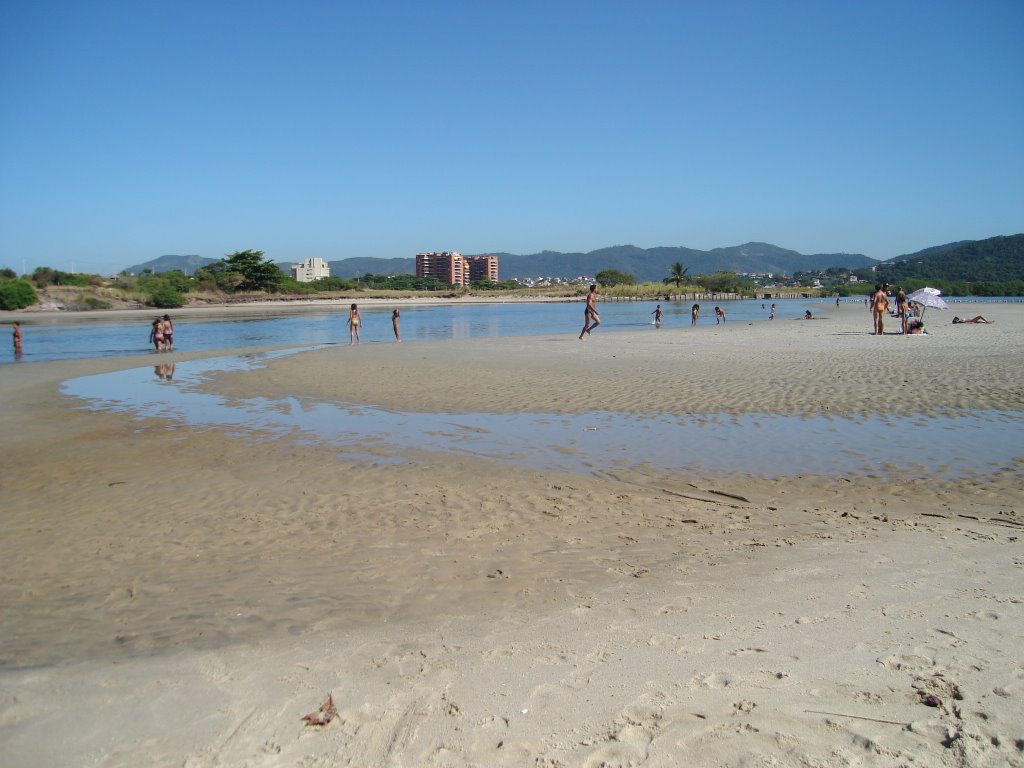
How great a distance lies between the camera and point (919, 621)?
3.95 meters

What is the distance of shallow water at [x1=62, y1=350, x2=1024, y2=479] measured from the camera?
834cm

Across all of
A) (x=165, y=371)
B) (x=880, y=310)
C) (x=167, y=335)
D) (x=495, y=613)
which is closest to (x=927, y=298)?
(x=880, y=310)

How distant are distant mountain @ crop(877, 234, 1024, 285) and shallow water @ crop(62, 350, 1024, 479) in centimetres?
18150

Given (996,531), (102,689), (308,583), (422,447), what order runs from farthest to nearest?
1. (422,447)
2. (996,531)
3. (308,583)
4. (102,689)

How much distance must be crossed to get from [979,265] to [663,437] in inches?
7981

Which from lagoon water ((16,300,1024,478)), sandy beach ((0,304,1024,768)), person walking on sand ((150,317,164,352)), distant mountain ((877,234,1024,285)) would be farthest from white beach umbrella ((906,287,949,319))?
distant mountain ((877,234,1024,285))

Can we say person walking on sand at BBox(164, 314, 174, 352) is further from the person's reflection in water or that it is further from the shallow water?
the shallow water

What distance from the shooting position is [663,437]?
1002cm

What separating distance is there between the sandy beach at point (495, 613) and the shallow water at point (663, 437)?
336 millimetres

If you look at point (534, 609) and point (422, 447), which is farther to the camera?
point (422, 447)

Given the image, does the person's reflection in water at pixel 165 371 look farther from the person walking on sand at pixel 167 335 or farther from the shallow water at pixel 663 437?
the person walking on sand at pixel 167 335

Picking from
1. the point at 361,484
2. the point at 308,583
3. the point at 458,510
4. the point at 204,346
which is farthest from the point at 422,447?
the point at 204,346

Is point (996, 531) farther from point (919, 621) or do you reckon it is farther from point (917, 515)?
point (919, 621)

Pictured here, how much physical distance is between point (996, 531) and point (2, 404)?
17.6 meters
